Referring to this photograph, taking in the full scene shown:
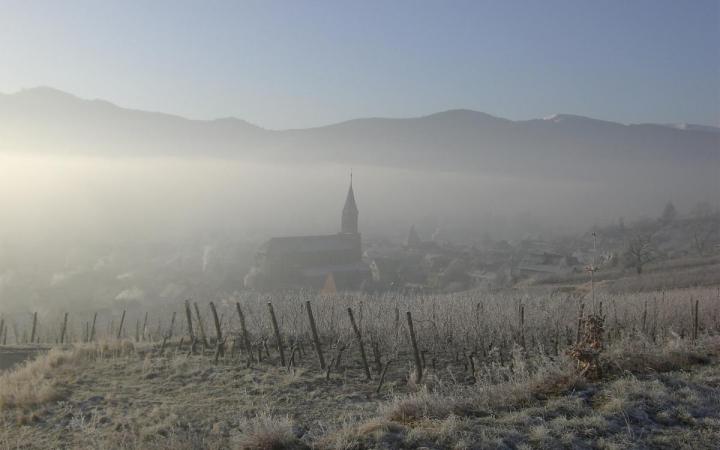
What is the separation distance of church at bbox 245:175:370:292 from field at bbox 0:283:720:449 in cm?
4375

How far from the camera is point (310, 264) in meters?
64.6

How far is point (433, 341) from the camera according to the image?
15.3 meters

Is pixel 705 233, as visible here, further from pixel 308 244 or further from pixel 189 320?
pixel 189 320

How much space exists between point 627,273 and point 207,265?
5591cm

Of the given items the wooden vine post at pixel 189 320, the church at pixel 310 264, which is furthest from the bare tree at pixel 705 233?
the wooden vine post at pixel 189 320

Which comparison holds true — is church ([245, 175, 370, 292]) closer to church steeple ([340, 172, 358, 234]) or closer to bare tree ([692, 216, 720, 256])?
church steeple ([340, 172, 358, 234])

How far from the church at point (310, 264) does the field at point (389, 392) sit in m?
43.7

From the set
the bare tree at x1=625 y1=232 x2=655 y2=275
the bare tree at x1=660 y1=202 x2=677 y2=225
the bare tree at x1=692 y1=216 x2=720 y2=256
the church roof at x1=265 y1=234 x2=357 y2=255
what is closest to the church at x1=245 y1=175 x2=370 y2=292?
the church roof at x1=265 y1=234 x2=357 y2=255

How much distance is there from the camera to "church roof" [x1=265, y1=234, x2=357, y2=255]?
211ft

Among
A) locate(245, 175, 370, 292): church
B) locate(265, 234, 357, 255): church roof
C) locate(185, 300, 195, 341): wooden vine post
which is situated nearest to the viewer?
locate(185, 300, 195, 341): wooden vine post

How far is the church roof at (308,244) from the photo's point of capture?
211 ft

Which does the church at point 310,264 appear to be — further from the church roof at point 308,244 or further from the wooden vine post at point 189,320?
the wooden vine post at point 189,320

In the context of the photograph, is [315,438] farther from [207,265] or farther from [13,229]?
[13,229]

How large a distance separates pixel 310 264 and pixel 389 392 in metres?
54.5
